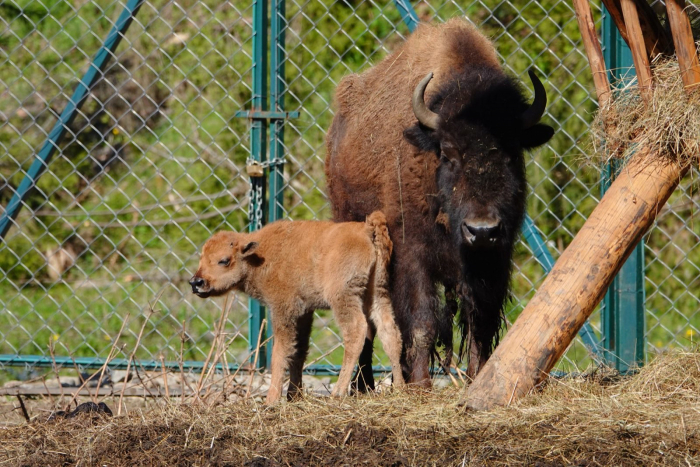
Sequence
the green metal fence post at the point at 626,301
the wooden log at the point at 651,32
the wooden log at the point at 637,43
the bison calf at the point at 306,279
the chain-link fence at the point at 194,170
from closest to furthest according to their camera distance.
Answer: the wooden log at the point at 637,43 < the wooden log at the point at 651,32 < the bison calf at the point at 306,279 < the green metal fence post at the point at 626,301 < the chain-link fence at the point at 194,170

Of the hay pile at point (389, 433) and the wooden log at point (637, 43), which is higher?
the wooden log at point (637, 43)

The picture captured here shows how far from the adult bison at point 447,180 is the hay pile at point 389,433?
0.83 m

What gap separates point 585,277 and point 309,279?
4.80ft

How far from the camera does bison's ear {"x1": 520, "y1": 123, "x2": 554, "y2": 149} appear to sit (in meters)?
4.80

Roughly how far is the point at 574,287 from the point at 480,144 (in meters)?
0.97

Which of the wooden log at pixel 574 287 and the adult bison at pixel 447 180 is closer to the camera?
the wooden log at pixel 574 287

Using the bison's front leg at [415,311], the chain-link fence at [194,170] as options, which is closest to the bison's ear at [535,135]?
the bison's front leg at [415,311]

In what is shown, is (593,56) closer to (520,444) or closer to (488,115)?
(488,115)

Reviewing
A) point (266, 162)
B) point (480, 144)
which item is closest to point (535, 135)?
point (480, 144)

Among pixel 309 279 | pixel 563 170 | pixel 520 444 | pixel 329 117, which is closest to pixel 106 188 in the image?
pixel 329 117

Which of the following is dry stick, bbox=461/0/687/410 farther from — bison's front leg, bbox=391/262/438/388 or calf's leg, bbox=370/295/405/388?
bison's front leg, bbox=391/262/438/388

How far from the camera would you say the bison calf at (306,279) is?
4469 millimetres

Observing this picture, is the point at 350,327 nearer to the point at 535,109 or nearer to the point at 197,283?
the point at 197,283

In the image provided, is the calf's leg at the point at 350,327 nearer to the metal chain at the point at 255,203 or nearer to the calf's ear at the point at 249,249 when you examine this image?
the calf's ear at the point at 249,249
